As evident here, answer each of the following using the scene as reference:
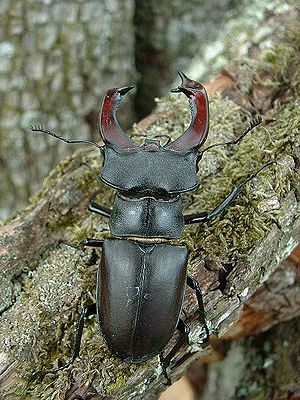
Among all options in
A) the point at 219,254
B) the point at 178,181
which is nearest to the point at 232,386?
the point at 219,254

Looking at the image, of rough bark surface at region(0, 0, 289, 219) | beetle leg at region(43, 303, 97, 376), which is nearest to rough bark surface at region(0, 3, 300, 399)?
beetle leg at region(43, 303, 97, 376)

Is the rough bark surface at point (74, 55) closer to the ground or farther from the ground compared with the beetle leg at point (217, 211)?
closer to the ground

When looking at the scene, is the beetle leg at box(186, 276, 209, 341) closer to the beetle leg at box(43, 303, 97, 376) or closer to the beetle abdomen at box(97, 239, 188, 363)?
the beetle abdomen at box(97, 239, 188, 363)

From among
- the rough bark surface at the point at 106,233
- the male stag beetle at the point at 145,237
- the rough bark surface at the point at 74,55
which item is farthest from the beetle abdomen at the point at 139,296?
the rough bark surface at the point at 74,55

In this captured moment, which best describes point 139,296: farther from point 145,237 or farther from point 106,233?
point 106,233

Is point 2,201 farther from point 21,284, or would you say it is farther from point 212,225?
point 212,225

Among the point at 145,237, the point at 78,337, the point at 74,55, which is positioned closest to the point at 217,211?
the point at 145,237

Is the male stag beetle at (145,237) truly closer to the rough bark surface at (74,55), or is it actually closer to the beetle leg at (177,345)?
the beetle leg at (177,345)
